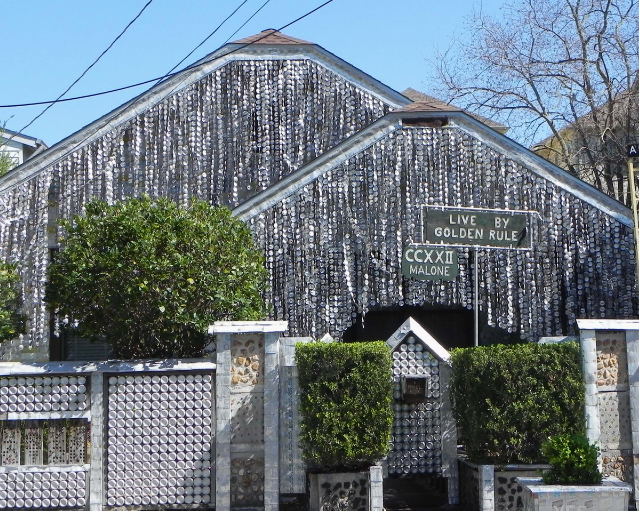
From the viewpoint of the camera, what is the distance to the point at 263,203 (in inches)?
584

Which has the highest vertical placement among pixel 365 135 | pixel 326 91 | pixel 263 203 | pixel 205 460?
pixel 326 91

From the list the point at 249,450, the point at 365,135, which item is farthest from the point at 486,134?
the point at 249,450

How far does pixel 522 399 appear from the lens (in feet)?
34.8

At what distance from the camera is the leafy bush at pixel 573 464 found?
9250 millimetres

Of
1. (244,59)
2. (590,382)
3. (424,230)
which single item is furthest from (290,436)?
(244,59)

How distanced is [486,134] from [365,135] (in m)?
2.03

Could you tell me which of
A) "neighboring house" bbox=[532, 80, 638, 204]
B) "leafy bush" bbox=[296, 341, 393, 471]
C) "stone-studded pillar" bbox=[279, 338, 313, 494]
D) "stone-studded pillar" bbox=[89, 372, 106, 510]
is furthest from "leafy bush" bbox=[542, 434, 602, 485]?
"neighboring house" bbox=[532, 80, 638, 204]

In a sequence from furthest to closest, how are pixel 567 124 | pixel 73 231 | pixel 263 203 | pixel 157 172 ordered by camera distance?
pixel 567 124 < pixel 157 172 < pixel 263 203 < pixel 73 231

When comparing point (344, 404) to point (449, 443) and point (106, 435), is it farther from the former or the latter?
point (106, 435)

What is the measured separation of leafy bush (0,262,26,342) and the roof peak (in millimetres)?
7498

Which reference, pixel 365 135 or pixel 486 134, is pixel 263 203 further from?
pixel 486 134

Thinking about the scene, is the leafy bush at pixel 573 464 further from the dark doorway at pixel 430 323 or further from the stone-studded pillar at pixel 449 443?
the dark doorway at pixel 430 323

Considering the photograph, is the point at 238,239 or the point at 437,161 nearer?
the point at 238,239

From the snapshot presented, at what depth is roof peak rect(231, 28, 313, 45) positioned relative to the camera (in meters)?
17.8
